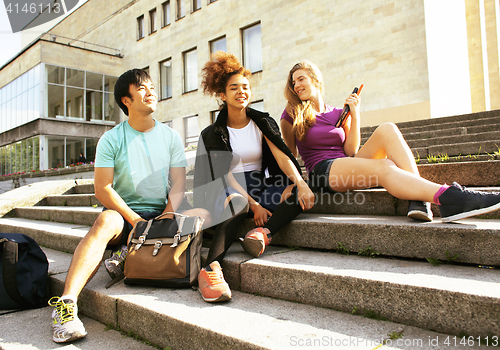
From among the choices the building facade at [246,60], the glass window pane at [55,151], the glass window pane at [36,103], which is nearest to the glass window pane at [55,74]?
the building facade at [246,60]

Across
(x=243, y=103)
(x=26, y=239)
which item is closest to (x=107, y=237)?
(x=26, y=239)

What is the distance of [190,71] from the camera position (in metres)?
17.5

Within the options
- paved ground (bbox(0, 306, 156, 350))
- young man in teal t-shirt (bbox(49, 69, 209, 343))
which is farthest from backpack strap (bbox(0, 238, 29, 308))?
young man in teal t-shirt (bbox(49, 69, 209, 343))

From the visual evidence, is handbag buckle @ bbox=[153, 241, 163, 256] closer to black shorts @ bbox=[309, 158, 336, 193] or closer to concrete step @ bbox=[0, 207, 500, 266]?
concrete step @ bbox=[0, 207, 500, 266]

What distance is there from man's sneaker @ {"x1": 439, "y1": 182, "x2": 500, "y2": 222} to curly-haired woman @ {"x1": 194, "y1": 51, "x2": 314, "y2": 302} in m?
0.90

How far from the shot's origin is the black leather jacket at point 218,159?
9.31ft

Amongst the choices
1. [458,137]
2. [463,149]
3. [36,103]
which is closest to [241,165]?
[463,149]

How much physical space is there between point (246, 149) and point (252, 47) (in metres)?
13.4

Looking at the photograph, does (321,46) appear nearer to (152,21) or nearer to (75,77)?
(152,21)

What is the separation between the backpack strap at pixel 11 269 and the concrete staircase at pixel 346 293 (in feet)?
0.95

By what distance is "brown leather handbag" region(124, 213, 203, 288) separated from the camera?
7.18 ft

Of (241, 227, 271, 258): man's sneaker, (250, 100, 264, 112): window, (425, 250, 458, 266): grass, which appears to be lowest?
(425, 250, 458, 266): grass

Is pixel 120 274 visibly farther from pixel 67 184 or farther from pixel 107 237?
pixel 67 184

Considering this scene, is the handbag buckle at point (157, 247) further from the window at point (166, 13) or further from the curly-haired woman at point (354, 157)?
the window at point (166, 13)
